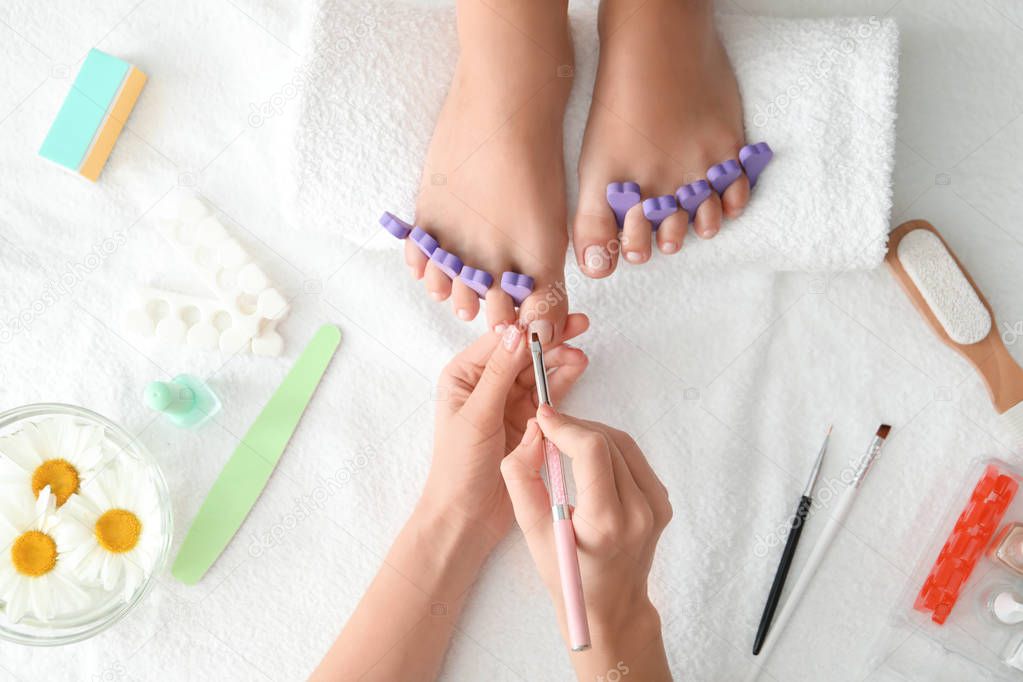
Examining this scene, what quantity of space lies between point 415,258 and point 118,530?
413 millimetres

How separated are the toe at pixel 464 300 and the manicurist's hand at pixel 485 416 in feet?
0.10

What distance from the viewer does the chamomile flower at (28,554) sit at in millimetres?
Answer: 851

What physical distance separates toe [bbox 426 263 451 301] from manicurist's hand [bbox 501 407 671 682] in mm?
191

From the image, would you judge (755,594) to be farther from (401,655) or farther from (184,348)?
(184,348)

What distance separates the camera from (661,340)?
936 mm

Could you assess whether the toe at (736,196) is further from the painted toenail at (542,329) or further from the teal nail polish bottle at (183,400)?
the teal nail polish bottle at (183,400)

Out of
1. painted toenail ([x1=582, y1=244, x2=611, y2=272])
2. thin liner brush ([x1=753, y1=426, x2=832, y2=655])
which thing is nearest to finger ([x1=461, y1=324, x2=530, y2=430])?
painted toenail ([x1=582, y1=244, x2=611, y2=272])

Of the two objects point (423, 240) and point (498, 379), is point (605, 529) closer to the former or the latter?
point (498, 379)

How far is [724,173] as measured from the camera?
846 mm

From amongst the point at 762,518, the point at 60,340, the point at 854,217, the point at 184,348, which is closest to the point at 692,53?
the point at 854,217

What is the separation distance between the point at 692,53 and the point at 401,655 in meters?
0.68

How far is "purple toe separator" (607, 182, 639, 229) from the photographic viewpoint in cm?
85

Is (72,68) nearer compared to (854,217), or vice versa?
(854,217)

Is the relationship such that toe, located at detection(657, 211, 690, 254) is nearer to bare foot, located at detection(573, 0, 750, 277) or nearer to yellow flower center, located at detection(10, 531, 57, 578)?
bare foot, located at detection(573, 0, 750, 277)
